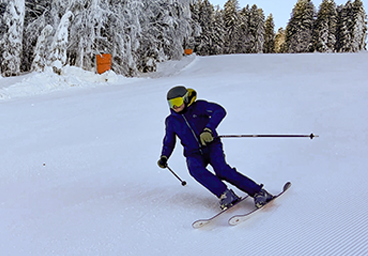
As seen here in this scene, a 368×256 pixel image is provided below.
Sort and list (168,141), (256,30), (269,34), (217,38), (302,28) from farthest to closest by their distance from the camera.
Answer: (269,34)
(256,30)
(302,28)
(217,38)
(168,141)

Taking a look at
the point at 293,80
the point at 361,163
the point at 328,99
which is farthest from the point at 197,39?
the point at 361,163

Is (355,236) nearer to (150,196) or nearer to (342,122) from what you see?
(150,196)

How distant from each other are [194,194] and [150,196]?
0.47 metres

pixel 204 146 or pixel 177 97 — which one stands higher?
pixel 177 97

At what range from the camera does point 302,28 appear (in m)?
43.8

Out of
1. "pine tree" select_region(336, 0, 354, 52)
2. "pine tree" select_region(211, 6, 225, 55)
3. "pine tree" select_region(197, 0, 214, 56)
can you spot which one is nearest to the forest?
"pine tree" select_region(197, 0, 214, 56)

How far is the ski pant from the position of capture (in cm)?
296

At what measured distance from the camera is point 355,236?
7.20 feet

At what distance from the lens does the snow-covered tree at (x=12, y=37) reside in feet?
41.6

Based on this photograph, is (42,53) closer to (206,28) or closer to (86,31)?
(86,31)

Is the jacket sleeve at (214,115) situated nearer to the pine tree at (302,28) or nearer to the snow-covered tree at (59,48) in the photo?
the snow-covered tree at (59,48)

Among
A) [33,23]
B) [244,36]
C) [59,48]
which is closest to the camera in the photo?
[59,48]

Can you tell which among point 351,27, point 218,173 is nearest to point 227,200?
point 218,173

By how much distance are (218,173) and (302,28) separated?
45.7 metres
